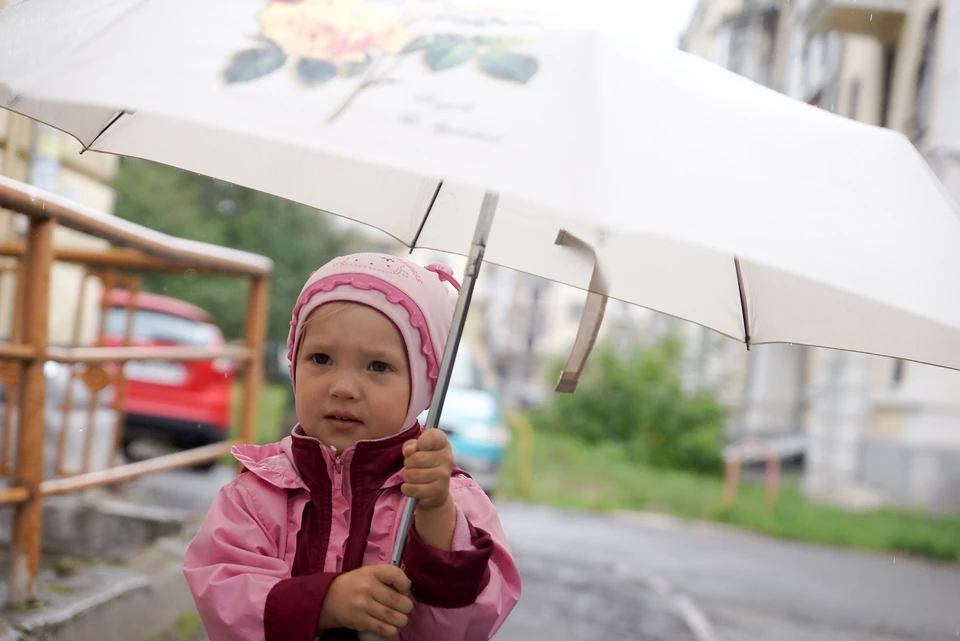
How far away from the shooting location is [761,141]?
5.49 feet

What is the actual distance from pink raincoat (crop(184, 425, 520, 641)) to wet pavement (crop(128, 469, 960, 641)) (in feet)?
10.1

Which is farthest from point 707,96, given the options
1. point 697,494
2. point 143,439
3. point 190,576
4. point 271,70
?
point 697,494

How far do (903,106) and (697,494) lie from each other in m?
5.65

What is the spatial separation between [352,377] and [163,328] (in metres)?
6.70

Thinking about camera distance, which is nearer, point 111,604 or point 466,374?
point 111,604

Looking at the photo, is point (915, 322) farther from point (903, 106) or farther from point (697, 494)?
point (903, 106)

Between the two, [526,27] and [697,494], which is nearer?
[526,27]

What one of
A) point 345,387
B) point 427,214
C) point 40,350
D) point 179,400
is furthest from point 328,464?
point 179,400

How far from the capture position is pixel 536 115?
144 centimetres

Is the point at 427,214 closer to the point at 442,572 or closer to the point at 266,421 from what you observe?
the point at 442,572

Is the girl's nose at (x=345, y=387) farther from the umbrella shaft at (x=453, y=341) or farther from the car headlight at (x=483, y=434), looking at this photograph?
the car headlight at (x=483, y=434)

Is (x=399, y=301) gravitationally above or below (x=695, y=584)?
above

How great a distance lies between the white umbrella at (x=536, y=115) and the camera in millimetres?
1374

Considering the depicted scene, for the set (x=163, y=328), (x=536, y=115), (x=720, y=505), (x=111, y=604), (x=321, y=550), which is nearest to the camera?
(x=536, y=115)
